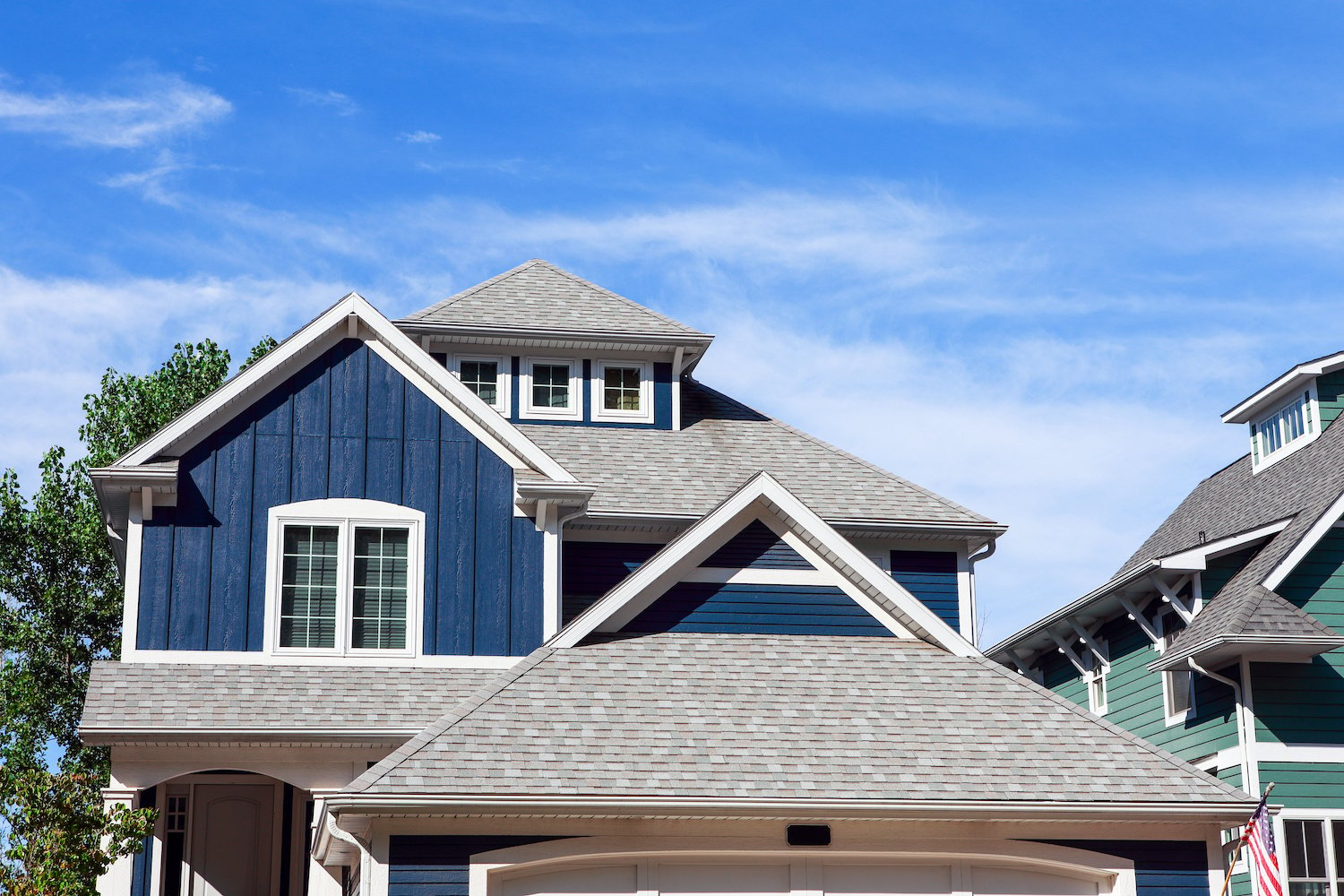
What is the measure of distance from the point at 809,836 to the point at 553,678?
113 inches

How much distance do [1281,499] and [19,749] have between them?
2746 centimetres

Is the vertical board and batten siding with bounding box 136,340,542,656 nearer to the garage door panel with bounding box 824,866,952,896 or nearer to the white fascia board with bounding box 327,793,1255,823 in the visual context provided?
the white fascia board with bounding box 327,793,1255,823

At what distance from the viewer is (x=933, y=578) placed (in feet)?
71.5

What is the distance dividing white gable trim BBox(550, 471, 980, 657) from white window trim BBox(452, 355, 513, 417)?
7.68 metres

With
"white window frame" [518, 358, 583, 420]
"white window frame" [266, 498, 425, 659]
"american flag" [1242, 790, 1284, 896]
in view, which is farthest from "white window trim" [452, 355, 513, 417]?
"american flag" [1242, 790, 1284, 896]

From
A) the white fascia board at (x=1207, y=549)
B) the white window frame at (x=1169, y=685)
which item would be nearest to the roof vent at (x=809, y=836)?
the white fascia board at (x=1207, y=549)

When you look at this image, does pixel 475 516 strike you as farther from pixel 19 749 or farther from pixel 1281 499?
pixel 19 749

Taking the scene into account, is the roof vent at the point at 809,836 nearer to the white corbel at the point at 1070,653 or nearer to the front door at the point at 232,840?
the front door at the point at 232,840

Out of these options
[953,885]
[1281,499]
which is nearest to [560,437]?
[953,885]

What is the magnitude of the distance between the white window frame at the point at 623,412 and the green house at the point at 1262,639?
778cm

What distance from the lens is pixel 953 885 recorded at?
14.2 m

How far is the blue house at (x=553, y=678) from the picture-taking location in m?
13.7

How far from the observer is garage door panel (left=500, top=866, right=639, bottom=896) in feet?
44.8

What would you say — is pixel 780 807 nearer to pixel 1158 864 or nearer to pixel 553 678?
pixel 553 678
